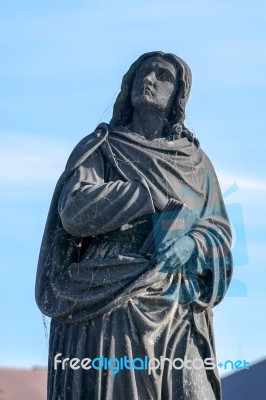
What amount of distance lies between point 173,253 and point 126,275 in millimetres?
429

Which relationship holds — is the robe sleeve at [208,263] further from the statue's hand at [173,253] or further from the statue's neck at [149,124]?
the statue's neck at [149,124]

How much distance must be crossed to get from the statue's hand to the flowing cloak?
2.0 inches

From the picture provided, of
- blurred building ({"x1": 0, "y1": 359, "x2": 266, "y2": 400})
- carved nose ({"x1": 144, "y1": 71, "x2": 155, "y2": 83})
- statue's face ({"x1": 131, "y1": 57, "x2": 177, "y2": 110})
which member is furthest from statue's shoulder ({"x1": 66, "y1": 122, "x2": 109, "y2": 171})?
blurred building ({"x1": 0, "y1": 359, "x2": 266, "y2": 400})

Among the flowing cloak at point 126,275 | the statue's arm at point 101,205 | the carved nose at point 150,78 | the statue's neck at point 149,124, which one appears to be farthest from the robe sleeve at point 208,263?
the carved nose at point 150,78

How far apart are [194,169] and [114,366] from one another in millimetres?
1910

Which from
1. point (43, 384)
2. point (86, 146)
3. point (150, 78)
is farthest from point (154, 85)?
point (43, 384)

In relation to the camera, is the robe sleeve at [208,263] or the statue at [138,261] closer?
the statue at [138,261]

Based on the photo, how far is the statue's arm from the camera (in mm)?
16469

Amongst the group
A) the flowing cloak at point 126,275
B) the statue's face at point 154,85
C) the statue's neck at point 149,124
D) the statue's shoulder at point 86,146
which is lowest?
the flowing cloak at point 126,275

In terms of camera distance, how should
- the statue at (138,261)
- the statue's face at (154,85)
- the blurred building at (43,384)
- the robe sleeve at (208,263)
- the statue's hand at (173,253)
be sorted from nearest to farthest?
the statue at (138,261) < the statue's hand at (173,253) < the robe sleeve at (208,263) < the statue's face at (154,85) < the blurred building at (43,384)

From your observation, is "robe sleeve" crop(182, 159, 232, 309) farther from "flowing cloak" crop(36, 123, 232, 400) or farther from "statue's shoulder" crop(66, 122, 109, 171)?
"statue's shoulder" crop(66, 122, 109, 171)

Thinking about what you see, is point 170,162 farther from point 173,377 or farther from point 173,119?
point 173,377

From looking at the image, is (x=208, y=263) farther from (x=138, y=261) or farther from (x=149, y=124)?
(x=149, y=124)

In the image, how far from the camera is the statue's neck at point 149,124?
17.2 meters
